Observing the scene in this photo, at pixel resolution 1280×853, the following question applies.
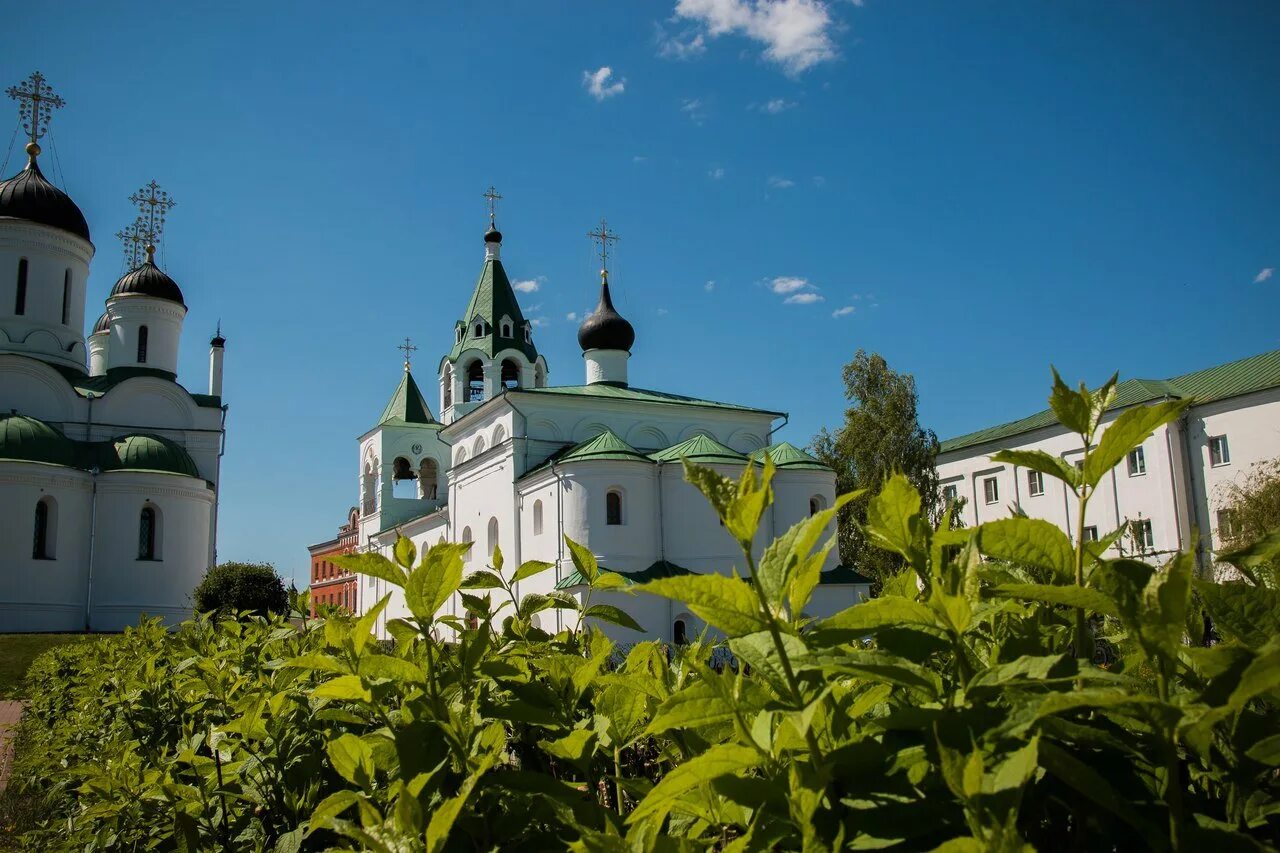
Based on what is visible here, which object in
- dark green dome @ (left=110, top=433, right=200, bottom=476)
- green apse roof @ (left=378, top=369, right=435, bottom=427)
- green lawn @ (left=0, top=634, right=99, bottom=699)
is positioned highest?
green apse roof @ (left=378, top=369, right=435, bottom=427)

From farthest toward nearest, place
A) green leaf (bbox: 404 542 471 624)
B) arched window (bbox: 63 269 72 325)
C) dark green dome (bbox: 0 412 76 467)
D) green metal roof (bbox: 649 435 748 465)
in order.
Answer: arched window (bbox: 63 269 72 325)
dark green dome (bbox: 0 412 76 467)
green metal roof (bbox: 649 435 748 465)
green leaf (bbox: 404 542 471 624)

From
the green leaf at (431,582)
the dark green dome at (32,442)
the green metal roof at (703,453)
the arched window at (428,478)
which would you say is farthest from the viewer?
the arched window at (428,478)

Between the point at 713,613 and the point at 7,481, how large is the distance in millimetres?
28341

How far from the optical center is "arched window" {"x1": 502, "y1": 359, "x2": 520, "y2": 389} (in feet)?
99.5

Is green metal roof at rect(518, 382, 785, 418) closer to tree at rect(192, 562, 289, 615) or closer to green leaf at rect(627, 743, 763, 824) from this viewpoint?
tree at rect(192, 562, 289, 615)

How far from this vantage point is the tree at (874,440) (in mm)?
28000

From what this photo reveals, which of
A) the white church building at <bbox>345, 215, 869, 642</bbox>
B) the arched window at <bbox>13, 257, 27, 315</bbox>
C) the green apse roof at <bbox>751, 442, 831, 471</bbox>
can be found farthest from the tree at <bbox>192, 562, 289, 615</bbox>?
the green apse roof at <bbox>751, 442, 831, 471</bbox>

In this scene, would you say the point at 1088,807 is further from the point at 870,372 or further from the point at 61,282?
the point at 61,282

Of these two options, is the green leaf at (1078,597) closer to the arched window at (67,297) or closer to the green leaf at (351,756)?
the green leaf at (351,756)

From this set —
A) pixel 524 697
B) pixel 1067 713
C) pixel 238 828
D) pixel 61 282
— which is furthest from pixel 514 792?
pixel 61 282

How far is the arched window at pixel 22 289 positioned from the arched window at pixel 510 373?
14.6 metres

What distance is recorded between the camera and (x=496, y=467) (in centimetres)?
2567

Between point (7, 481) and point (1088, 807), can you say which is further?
point (7, 481)

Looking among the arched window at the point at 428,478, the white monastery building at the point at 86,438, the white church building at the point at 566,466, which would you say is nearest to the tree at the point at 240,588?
the white monastery building at the point at 86,438
